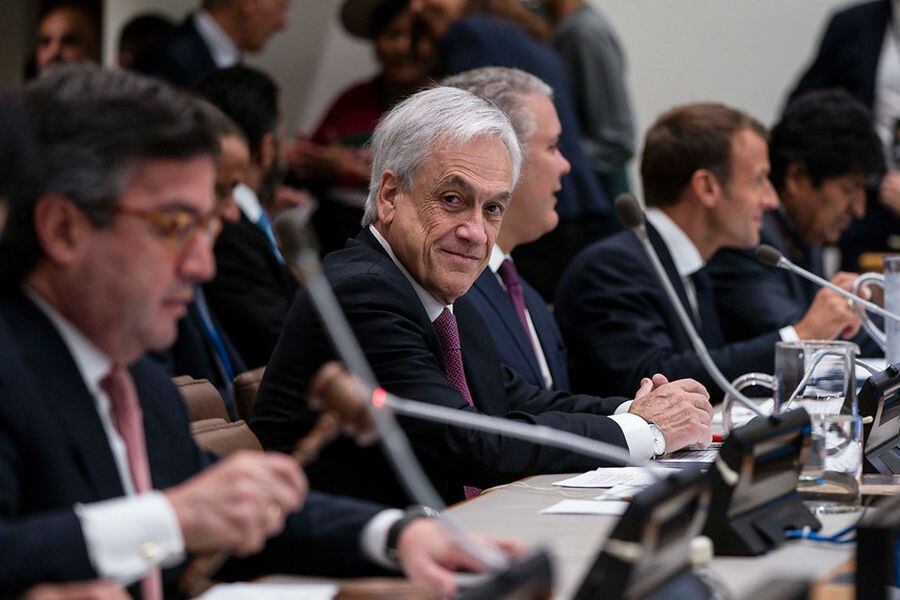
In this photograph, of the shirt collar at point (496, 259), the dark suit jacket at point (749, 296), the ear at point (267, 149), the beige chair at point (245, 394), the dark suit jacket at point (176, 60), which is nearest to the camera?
the beige chair at point (245, 394)

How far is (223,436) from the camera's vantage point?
2271 mm

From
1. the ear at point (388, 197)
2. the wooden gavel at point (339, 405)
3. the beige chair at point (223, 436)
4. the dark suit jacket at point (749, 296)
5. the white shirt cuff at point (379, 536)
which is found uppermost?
the wooden gavel at point (339, 405)

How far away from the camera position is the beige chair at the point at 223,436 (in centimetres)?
223

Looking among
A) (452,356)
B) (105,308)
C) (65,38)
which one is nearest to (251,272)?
(452,356)

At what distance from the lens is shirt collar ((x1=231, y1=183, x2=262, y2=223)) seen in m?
4.17

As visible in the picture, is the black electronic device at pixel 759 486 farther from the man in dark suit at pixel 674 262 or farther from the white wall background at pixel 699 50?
the white wall background at pixel 699 50

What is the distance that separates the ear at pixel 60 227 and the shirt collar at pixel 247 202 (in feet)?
8.49

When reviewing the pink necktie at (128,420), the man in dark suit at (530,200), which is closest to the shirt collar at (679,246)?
the man in dark suit at (530,200)

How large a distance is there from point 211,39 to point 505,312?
2.64 meters

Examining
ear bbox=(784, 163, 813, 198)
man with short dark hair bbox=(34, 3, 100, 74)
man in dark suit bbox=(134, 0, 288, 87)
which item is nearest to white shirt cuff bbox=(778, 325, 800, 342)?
ear bbox=(784, 163, 813, 198)

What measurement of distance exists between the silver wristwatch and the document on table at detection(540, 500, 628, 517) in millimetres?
451

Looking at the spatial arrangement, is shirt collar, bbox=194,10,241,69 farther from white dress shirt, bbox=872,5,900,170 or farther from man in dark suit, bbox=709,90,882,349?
white dress shirt, bbox=872,5,900,170

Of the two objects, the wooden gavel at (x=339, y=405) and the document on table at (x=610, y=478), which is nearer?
the wooden gavel at (x=339, y=405)

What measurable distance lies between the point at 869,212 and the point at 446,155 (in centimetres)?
348
